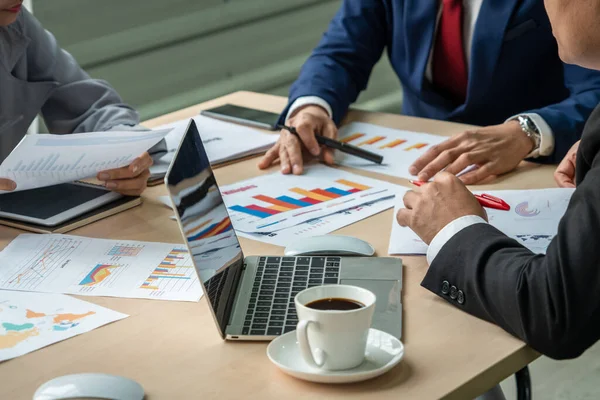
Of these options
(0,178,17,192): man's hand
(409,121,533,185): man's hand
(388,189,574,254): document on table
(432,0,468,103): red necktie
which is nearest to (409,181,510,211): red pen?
(388,189,574,254): document on table

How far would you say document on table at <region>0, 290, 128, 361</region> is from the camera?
107cm

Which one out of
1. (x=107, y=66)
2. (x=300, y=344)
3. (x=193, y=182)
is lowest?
(x=107, y=66)

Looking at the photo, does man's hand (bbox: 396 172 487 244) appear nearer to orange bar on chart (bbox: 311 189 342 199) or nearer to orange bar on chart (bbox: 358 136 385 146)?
orange bar on chart (bbox: 311 189 342 199)

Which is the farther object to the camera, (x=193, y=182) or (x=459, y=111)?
(x=459, y=111)

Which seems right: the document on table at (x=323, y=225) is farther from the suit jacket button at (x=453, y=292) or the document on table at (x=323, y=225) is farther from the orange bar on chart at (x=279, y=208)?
the suit jacket button at (x=453, y=292)

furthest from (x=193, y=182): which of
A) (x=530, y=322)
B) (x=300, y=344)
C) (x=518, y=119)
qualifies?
(x=518, y=119)

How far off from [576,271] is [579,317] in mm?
58

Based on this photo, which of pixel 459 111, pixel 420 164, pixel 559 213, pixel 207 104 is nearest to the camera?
pixel 559 213

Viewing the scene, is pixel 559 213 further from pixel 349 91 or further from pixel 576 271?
pixel 349 91

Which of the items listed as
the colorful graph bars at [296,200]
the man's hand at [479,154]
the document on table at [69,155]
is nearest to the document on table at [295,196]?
the colorful graph bars at [296,200]

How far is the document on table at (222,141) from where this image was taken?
179cm

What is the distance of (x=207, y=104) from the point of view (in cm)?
226

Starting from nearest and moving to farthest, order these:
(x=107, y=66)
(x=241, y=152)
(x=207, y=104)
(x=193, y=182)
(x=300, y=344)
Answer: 1. (x=300, y=344)
2. (x=193, y=182)
3. (x=241, y=152)
4. (x=207, y=104)
5. (x=107, y=66)

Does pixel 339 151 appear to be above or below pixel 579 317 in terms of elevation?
below
